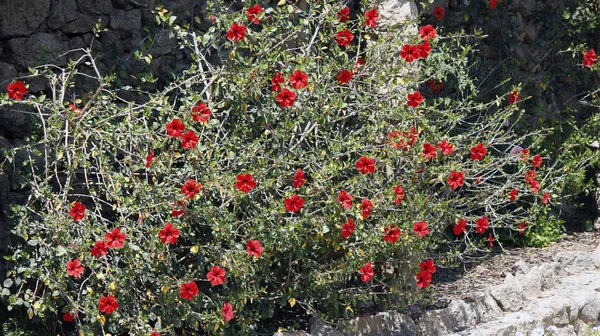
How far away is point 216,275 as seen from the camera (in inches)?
147

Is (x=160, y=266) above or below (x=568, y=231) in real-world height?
above

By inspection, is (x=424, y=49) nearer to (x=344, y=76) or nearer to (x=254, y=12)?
(x=344, y=76)

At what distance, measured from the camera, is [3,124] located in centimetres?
427

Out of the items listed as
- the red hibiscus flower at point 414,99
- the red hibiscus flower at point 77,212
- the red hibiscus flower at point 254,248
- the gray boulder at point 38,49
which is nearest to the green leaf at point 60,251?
the red hibiscus flower at point 77,212

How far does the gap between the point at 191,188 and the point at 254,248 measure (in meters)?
0.37

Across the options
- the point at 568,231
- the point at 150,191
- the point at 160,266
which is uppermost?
the point at 150,191


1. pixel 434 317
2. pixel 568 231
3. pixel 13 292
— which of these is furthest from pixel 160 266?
pixel 568 231

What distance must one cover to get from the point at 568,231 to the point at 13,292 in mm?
4146

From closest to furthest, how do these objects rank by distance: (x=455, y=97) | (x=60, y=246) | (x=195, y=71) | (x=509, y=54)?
(x=60, y=246)
(x=195, y=71)
(x=455, y=97)
(x=509, y=54)

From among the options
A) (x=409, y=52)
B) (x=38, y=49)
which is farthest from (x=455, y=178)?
(x=38, y=49)

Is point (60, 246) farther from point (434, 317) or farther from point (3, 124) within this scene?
point (434, 317)

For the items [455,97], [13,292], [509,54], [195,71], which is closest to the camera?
[13,292]

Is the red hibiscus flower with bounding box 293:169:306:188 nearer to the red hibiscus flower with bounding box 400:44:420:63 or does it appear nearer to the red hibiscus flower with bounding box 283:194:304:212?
the red hibiscus flower with bounding box 283:194:304:212

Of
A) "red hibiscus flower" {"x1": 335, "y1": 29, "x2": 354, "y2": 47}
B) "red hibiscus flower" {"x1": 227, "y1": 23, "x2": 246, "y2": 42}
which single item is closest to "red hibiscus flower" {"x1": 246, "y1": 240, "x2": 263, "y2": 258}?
"red hibiscus flower" {"x1": 227, "y1": 23, "x2": 246, "y2": 42}
